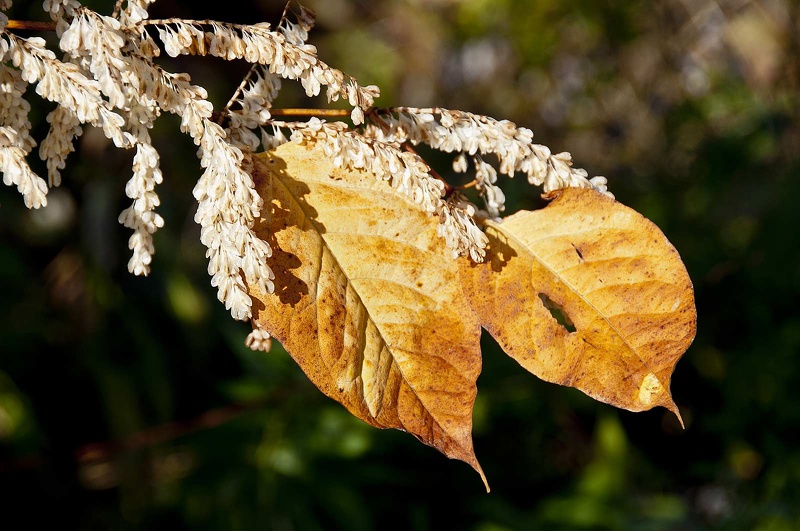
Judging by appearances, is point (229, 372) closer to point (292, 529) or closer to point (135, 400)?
point (135, 400)

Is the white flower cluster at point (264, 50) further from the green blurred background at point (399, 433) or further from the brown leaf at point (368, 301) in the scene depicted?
the green blurred background at point (399, 433)

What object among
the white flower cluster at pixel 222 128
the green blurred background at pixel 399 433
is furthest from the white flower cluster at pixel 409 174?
the green blurred background at pixel 399 433

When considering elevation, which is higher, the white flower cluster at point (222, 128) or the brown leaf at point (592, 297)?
the white flower cluster at point (222, 128)

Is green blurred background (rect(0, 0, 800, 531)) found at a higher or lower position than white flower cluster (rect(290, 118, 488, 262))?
lower

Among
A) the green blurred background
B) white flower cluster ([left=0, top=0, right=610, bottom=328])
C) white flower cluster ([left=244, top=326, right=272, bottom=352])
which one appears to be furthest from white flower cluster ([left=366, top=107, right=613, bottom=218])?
the green blurred background

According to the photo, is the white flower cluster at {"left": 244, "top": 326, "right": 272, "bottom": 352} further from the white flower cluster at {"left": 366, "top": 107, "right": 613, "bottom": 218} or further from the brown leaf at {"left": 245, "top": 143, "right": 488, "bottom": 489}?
the white flower cluster at {"left": 366, "top": 107, "right": 613, "bottom": 218}

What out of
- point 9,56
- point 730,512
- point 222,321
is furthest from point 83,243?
point 730,512
